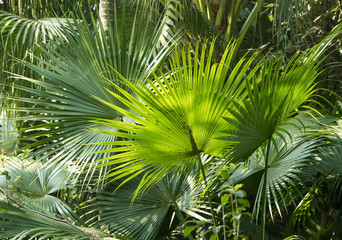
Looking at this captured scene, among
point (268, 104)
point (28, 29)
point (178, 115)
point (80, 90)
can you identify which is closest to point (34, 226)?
point (80, 90)

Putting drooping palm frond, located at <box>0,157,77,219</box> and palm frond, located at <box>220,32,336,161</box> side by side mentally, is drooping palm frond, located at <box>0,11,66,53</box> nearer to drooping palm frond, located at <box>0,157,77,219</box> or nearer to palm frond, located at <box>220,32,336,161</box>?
drooping palm frond, located at <box>0,157,77,219</box>

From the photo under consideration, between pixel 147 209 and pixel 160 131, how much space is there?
955 mm

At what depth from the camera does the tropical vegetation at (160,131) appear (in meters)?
1.67

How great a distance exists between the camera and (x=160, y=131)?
1.70m

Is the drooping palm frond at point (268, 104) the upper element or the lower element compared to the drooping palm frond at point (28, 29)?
lower

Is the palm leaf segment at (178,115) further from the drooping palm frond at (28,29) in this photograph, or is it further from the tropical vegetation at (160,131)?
the drooping palm frond at (28,29)

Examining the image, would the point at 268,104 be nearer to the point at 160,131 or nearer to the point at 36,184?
the point at 160,131

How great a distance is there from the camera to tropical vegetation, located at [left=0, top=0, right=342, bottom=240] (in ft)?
5.48

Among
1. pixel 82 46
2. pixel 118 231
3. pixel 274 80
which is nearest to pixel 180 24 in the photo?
pixel 82 46

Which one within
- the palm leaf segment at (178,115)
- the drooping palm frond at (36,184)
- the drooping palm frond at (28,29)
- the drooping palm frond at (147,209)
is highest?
the drooping palm frond at (28,29)

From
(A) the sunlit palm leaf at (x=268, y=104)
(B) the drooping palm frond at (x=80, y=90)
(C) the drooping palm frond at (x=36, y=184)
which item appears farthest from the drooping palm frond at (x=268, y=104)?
(C) the drooping palm frond at (x=36, y=184)

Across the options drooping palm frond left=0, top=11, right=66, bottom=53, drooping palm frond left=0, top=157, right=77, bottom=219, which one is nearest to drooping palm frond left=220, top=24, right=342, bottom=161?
drooping palm frond left=0, top=157, right=77, bottom=219

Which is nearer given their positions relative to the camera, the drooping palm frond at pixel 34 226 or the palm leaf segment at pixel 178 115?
the palm leaf segment at pixel 178 115

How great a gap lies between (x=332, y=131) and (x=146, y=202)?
1.05 meters
